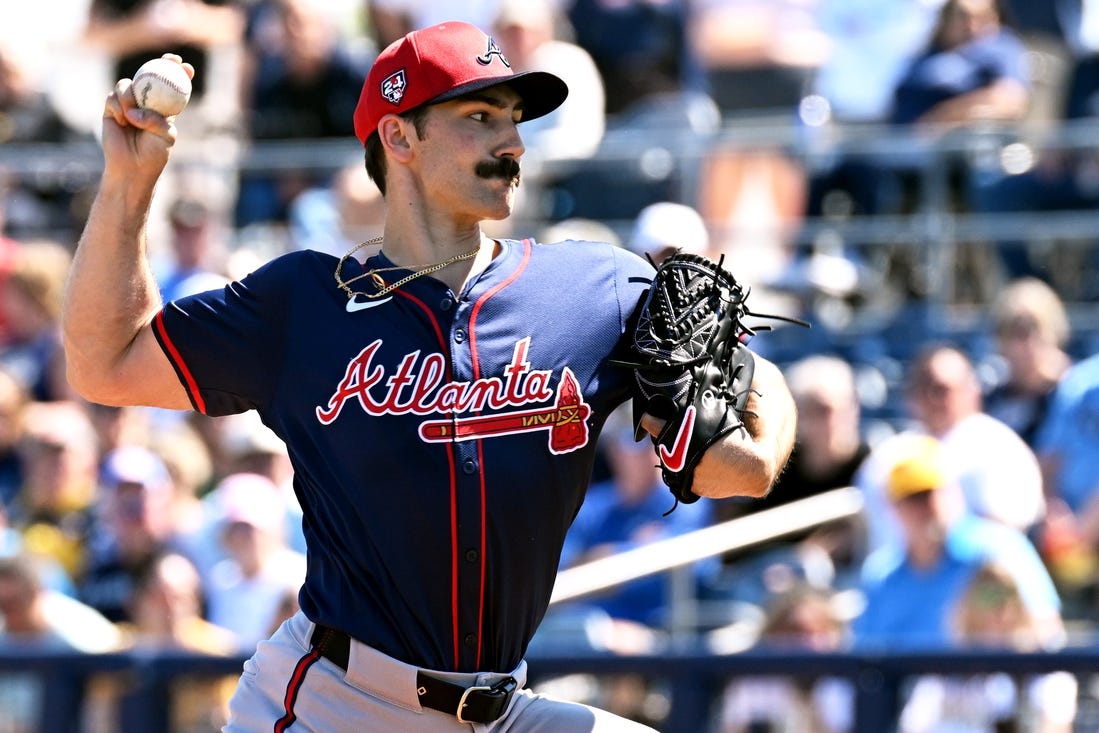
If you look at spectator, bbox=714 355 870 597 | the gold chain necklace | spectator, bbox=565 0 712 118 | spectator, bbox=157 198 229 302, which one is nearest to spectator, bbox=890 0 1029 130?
spectator, bbox=565 0 712 118

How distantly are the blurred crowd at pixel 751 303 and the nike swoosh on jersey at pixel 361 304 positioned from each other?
2.87m

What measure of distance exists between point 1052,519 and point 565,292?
3904 mm

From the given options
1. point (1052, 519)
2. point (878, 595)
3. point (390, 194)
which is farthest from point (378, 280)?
point (1052, 519)

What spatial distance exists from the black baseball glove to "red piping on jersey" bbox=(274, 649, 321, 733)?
79 cm

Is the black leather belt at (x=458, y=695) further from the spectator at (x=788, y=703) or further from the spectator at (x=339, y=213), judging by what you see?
the spectator at (x=339, y=213)

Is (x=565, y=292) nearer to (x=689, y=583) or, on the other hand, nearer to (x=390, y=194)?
(x=390, y=194)

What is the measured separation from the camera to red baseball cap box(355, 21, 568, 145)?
367cm

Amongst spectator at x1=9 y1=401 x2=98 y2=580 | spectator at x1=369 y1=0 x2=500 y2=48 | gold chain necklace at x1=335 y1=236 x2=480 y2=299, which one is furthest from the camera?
spectator at x1=369 y1=0 x2=500 y2=48

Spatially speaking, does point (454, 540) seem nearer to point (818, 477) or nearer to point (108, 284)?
point (108, 284)

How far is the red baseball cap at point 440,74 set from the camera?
367 centimetres

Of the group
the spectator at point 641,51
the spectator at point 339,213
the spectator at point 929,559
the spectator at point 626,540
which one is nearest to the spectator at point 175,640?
the spectator at point 626,540

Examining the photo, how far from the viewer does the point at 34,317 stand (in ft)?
29.7

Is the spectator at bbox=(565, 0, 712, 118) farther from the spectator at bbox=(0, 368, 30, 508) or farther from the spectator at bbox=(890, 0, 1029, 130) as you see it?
the spectator at bbox=(0, 368, 30, 508)

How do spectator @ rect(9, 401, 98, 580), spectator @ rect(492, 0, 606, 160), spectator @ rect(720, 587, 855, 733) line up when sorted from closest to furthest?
spectator @ rect(720, 587, 855, 733)
spectator @ rect(9, 401, 98, 580)
spectator @ rect(492, 0, 606, 160)
